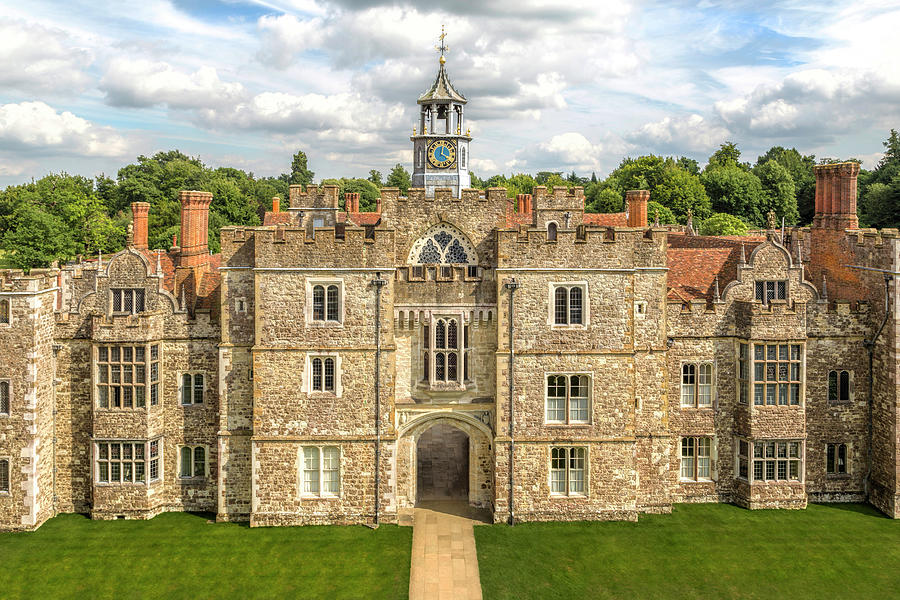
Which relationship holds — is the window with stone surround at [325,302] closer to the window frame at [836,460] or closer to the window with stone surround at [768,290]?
the window with stone surround at [768,290]

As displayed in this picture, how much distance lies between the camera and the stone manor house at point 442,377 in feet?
88.9

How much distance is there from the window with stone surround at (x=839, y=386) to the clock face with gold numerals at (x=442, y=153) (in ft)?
73.8

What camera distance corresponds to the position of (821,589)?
889 inches

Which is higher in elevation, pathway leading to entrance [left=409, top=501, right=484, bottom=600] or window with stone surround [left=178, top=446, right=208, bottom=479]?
window with stone surround [left=178, top=446, right=208, bottom=479]

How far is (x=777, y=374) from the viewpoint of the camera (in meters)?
28.4

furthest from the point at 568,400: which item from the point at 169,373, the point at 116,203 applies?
the point at 116,203

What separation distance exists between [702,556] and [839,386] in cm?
1056

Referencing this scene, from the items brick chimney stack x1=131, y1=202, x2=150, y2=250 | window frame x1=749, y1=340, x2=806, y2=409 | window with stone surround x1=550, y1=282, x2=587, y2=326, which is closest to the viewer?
window with stone surround x1=550, y1=282, x2=587, y2=326

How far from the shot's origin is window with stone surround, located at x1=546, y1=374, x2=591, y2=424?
27.6 meters

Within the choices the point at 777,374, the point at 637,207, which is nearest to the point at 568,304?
the point at 777,374

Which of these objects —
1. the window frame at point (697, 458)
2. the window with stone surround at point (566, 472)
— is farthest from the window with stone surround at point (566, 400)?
the window frame at point (697, 458)

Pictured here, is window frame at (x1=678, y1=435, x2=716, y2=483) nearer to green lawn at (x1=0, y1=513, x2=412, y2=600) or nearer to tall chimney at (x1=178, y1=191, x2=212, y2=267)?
green lawn at (x1=0, y1=513, x2=412, y2=600)

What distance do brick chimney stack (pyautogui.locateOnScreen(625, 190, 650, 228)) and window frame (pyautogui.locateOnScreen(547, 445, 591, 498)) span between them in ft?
59.4

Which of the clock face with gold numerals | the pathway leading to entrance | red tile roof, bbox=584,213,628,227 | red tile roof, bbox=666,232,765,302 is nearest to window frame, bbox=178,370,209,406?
the pathway leading to entrance
